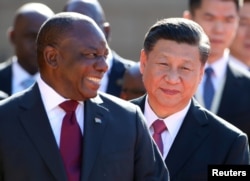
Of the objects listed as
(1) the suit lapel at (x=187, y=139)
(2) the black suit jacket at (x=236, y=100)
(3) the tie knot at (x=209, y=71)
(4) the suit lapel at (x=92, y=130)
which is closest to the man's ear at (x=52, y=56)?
A: (4) the suit lapel at (x=92, y=130)

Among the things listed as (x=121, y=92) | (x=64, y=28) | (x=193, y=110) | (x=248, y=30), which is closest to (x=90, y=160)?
(x=64, y=28)

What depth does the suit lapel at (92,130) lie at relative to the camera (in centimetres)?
529

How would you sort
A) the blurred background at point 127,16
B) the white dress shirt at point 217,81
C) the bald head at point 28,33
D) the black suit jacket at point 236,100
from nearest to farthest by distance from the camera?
the black suit jacket at point 236,100
the white dress shirt at point 217,81
the bald head at point 28,33
the blurred background at point 127,16

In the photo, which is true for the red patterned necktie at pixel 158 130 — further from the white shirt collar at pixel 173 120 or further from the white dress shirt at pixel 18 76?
the white dress shirt at pixel 18 76

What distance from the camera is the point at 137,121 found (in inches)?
217

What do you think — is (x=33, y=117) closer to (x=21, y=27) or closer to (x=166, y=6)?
(x=21, y=27)

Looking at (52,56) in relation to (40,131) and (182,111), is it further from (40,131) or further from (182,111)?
(182,111)

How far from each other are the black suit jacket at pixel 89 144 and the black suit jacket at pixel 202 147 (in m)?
0.48

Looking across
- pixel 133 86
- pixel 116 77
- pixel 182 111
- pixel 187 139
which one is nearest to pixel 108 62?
pixel 116 77

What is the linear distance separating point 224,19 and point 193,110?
229cm

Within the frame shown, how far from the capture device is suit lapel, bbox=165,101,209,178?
6043mm

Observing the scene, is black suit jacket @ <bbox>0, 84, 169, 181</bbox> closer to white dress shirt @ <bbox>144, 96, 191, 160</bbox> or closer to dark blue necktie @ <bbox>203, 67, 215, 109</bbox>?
white dress shirt @ <bbox>144, 96, 191, 160</bbox>

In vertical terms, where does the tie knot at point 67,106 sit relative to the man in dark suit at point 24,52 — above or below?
above

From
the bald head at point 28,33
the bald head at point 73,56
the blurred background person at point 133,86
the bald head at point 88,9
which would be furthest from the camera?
the bald head at point 28,33
